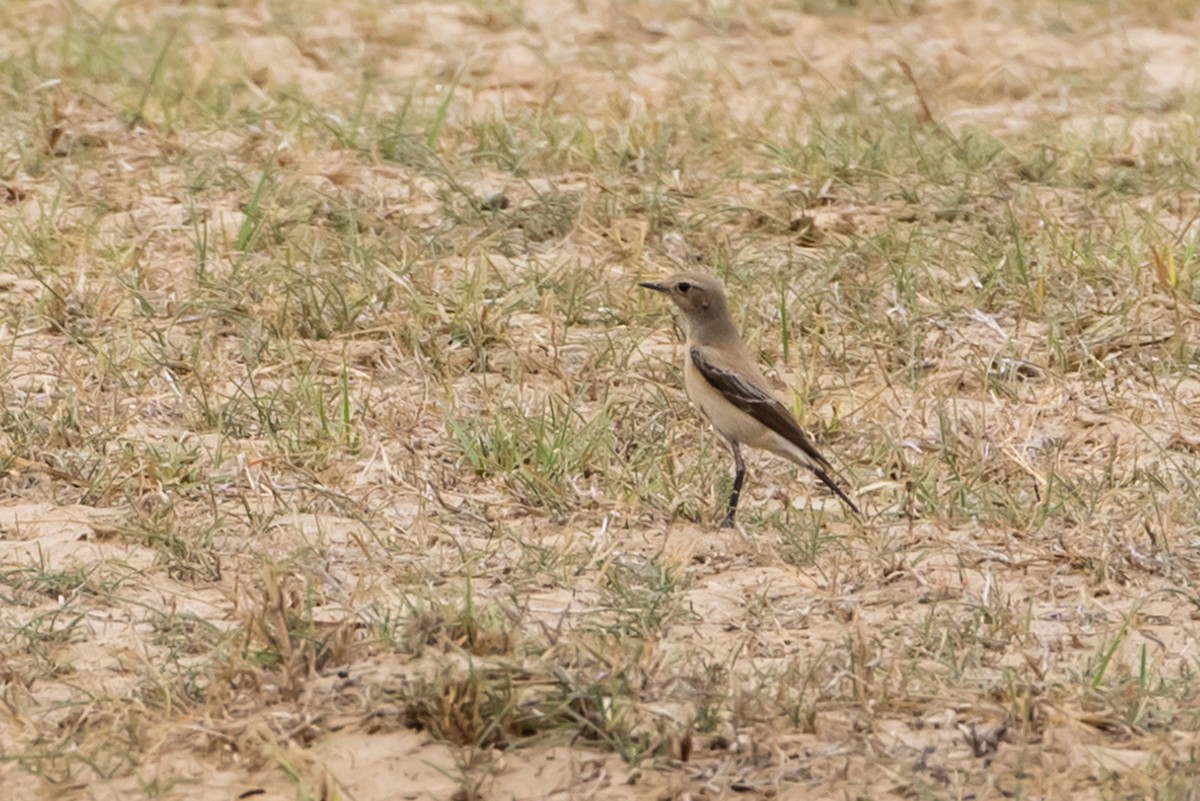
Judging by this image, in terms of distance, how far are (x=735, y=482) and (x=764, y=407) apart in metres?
0.24

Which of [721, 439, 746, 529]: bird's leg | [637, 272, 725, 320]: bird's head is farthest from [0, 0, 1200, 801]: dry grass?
[637, 272, 725, 320]: bird's head

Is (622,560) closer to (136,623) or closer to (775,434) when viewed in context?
(775,434)

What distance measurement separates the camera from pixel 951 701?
515cm

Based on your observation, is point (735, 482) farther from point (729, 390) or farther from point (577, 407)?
point (577, 407)

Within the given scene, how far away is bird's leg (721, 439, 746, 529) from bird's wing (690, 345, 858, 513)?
0.13 meters

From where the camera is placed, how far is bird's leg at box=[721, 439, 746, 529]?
6.27 meters

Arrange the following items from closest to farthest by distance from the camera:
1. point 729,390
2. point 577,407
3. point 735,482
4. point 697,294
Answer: point 735,482 < point 729,390 < point 697,294 < point 577,407

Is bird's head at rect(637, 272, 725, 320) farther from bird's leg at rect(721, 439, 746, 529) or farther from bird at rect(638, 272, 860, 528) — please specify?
bird's leg at rect(721, 439, 746, 529)

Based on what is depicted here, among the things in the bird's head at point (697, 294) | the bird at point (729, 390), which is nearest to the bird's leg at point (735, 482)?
the bird at point (729, 390)

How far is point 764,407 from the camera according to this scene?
6453mm

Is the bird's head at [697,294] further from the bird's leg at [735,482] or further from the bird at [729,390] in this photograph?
the bird's leg at [735,482]

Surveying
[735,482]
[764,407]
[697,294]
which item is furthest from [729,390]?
[697,294]

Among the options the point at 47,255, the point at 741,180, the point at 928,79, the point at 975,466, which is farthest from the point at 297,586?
the point at 928,79

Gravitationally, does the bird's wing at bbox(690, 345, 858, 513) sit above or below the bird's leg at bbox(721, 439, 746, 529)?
above
